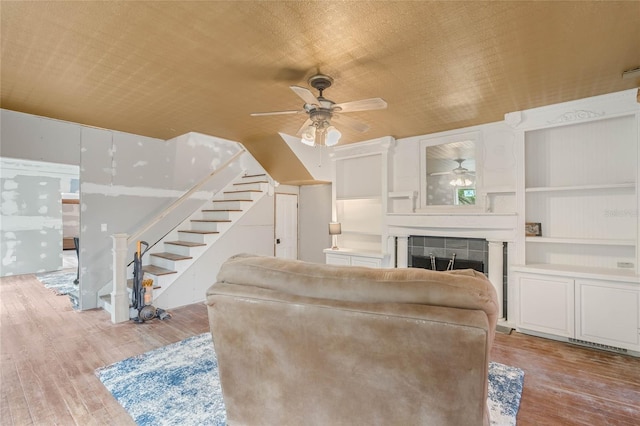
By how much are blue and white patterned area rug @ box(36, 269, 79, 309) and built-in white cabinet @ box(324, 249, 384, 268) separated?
12.9 feet

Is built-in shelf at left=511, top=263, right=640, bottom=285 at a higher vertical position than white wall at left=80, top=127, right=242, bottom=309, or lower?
lower

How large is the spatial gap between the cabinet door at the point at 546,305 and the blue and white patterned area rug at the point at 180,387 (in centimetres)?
103

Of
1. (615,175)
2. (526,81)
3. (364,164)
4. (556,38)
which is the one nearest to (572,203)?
(615,175)

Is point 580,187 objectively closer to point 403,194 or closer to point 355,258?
point 403,194

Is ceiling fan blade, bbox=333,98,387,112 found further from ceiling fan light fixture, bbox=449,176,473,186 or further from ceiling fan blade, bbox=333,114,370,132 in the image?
ceiling fan light fixture, bbox=449,176,473,186

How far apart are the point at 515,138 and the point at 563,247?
1.44m

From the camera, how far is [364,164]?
5297 mm

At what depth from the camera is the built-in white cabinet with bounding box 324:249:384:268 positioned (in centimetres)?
473

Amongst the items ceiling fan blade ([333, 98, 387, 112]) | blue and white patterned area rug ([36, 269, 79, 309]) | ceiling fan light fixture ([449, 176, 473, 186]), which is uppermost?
ceiling fan blade ([333, 98, 387, 112])

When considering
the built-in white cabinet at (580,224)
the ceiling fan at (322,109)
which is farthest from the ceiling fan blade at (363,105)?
the built-in white cabinet at (580,224)

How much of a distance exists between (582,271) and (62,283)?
8.29m

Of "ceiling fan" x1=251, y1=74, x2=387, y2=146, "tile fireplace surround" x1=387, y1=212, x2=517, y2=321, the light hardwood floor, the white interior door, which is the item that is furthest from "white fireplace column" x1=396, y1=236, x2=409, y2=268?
the white interior door

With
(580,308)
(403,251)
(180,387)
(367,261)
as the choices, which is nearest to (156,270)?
(180,387)

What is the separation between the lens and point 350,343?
50.4 inches
